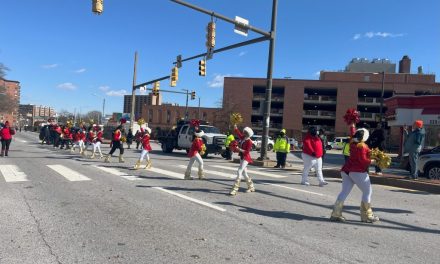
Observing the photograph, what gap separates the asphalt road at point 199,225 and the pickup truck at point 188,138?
38.8 ft

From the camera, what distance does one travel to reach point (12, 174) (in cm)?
1276

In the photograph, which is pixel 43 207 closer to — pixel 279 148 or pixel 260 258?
pixel 260 258

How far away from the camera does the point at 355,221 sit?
7.49m

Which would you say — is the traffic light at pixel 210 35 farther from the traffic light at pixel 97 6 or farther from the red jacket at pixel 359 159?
the red jacket at pixel 359 159

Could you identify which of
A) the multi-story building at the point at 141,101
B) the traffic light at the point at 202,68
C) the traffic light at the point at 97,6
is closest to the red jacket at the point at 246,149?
the traffic light at the point at 97,6

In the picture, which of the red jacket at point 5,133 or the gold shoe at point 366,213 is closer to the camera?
the gold shoe at point 366,213

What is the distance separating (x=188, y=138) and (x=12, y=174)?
13.3 meters

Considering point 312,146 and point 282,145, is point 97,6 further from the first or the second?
point 282,145

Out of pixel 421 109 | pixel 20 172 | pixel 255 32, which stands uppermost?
pixel 255 32

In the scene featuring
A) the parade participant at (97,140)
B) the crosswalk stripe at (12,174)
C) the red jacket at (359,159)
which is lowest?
the crosswalk stripe at (12,174)

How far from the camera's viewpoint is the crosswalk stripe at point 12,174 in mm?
11680

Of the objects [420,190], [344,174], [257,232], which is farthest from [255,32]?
[257,232]

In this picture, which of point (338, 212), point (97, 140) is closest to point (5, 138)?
point (97, 140)

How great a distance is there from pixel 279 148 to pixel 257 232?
37.4 ft
